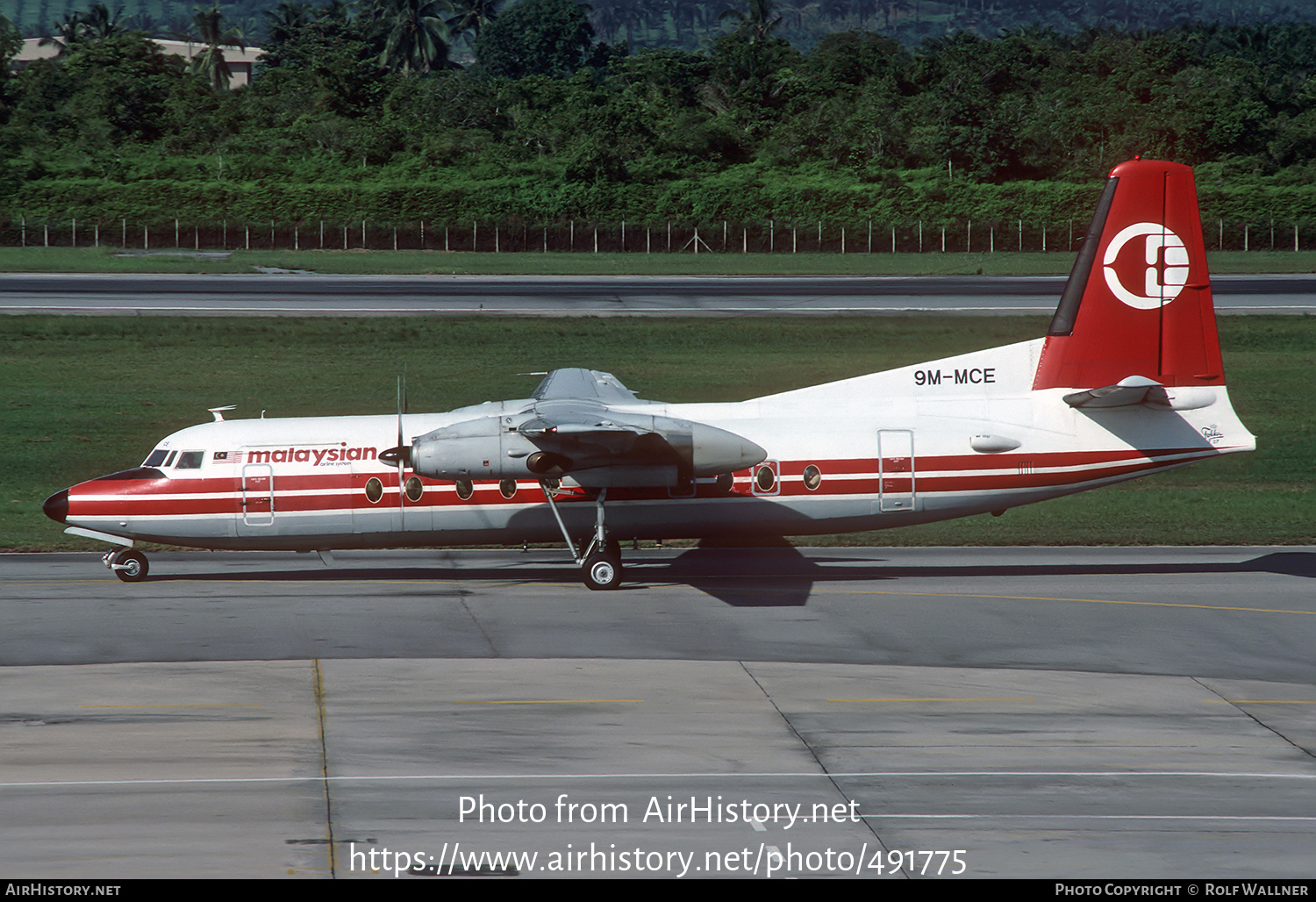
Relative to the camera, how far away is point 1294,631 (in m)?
21.0

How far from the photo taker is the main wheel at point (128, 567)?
24.7m

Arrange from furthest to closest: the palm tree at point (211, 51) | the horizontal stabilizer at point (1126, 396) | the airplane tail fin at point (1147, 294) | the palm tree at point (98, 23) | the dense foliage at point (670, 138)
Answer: the palm tree at point (98, 23), the palm tree at point (211, 51), the dense foliage at point (670, 138), the airplane tail fin at point (1147, 294), the horizontal stabilizer at point (1126, 396)

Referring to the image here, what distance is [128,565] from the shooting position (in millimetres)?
24781

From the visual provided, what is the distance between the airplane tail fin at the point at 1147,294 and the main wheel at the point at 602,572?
899 centimetres

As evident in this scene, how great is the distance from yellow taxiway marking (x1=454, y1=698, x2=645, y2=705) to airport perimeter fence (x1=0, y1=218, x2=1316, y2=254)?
62.2 metres

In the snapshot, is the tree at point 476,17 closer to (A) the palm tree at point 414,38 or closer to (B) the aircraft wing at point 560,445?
(A) the palm tree at point 414,38

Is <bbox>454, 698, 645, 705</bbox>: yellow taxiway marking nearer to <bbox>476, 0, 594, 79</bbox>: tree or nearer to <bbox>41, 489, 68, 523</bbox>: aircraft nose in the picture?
<bbox>41, 489, 68, 523</bbox>: aircraft nose

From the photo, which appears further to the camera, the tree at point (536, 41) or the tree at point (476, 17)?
the tree at point (476, 17)

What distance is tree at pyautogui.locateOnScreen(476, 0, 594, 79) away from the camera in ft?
561

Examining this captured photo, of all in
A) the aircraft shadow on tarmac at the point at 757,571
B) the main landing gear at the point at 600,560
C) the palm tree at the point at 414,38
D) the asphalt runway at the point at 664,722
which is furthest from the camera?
the palm tree at the point at 414,38

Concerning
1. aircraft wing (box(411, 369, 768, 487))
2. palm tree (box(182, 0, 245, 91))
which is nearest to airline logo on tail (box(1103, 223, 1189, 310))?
aircraft wing (box(411, 369, 768, 487))

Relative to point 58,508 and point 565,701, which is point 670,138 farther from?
point 565,701

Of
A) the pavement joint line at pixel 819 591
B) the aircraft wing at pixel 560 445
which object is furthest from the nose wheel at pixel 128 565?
the aircraft wing at pixel 560 445
